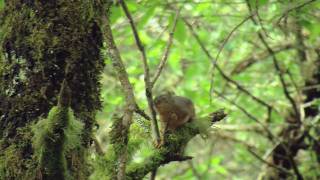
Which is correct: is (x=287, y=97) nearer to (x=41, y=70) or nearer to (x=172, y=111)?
(x=172, y=111)

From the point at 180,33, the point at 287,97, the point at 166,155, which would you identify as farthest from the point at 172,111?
the point at 287,97

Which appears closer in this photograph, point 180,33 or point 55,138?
point 55,138

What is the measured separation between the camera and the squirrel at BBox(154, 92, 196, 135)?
1.95 m

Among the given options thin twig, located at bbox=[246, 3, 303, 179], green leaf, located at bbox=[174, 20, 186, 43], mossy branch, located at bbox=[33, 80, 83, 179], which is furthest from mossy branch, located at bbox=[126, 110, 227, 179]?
thin twig, located at bbox=[246, 3, 303, 179]

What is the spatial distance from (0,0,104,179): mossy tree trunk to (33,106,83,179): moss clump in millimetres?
123

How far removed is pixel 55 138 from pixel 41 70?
0.32m

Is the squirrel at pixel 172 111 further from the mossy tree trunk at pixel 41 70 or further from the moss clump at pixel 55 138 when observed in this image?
the moss clump at pixel 55 138

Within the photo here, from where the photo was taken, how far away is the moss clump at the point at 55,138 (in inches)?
51.3

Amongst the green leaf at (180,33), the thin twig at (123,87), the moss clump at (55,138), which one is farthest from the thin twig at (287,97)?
the moss clump at (55,138)

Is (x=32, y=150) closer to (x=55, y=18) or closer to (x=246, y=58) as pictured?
(x=55, y=18)

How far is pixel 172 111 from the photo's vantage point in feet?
6.56

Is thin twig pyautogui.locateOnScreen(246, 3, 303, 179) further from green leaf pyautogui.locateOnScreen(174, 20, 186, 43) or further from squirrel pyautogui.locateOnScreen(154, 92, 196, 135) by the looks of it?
squirrel pyautogui.locateOnScreen(154, 92, 196, 135)

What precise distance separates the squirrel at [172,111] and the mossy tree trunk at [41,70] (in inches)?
14.0

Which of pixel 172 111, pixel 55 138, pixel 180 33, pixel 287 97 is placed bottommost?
pixel 287 97
